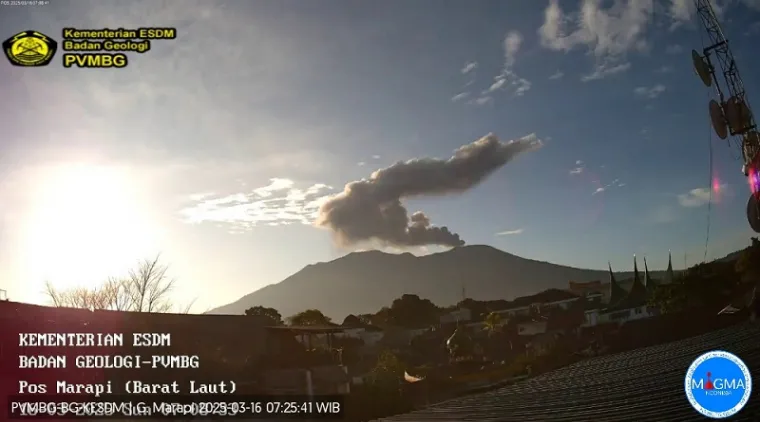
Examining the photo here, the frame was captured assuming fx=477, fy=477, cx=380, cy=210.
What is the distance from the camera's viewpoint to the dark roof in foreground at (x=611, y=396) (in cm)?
800

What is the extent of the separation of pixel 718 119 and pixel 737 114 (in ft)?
9.68

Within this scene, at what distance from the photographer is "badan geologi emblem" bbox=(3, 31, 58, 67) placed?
1016cm

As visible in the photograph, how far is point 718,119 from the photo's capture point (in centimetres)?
1747

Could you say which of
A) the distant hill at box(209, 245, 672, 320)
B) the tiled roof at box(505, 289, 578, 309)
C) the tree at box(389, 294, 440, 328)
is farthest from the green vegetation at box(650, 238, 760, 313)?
the distant hill at box(209, 245, 672, 320)

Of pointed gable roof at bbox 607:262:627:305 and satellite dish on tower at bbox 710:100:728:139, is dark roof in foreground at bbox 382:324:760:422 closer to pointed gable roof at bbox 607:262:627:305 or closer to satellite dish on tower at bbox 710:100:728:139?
satellite dish on tower at bbox 710:100:728:139

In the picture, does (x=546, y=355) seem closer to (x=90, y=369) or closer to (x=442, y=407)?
(x=442, y=407)

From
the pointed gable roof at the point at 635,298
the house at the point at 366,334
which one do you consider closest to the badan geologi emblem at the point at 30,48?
the house at the point at 366,334

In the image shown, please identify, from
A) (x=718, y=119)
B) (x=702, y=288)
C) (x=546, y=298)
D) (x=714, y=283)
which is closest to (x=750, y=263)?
(x=714, y=283)

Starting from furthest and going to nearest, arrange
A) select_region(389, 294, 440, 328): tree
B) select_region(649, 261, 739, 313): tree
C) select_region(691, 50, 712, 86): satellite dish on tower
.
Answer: select_region(389, 294, 440, 328): tree < select_region(649, 261, 739, 313): tree < select_region(691, 50, 712, 86): satellite dish on tower

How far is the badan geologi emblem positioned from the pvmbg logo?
45.7 feet

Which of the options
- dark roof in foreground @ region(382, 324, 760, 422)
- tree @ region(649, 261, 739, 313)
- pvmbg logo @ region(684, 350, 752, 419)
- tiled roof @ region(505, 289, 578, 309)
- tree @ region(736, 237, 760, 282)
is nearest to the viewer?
pvmbg logo @ region(684, 350, 752, 419)

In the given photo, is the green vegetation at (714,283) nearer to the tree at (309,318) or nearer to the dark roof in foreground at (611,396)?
the dark roof in foreground at (611,396)

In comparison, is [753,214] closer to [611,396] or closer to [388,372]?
[611,396]

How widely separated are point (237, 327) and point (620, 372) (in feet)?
38.7
